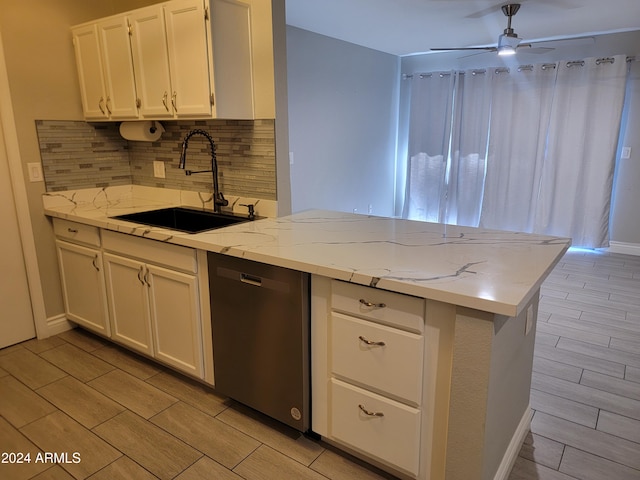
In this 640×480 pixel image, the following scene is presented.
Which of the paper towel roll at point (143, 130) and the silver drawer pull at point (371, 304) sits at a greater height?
the paper towel roll at point (143, 130)

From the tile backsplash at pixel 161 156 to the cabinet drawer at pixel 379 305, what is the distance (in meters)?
1.06

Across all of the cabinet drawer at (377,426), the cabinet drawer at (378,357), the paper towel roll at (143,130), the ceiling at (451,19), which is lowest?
the cabinet drawer at (377,426)

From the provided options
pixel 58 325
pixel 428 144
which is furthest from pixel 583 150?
pixel 58 325

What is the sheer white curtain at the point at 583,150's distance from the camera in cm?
484

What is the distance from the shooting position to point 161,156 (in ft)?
10.2

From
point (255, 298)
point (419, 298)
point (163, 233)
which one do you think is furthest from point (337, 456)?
point (163, 233)

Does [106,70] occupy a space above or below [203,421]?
above

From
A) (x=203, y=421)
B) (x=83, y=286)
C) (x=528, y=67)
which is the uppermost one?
(x=528, y=67)

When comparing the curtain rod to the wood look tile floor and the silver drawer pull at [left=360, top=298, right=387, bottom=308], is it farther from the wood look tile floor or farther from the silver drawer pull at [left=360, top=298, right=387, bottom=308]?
the silver drawer pull at [left=360, top=298, right=387, bottom=308]

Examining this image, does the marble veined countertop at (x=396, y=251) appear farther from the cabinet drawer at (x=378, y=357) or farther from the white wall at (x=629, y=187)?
the white wall at (x=629, y=187)

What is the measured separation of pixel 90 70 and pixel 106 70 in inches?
7.2

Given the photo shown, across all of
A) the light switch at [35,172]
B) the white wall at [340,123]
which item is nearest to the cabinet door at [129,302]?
the light switch at [35,172]

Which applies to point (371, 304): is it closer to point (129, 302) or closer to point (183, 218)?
point (129, 302)

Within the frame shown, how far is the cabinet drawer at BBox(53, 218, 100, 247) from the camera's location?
2641 mm
